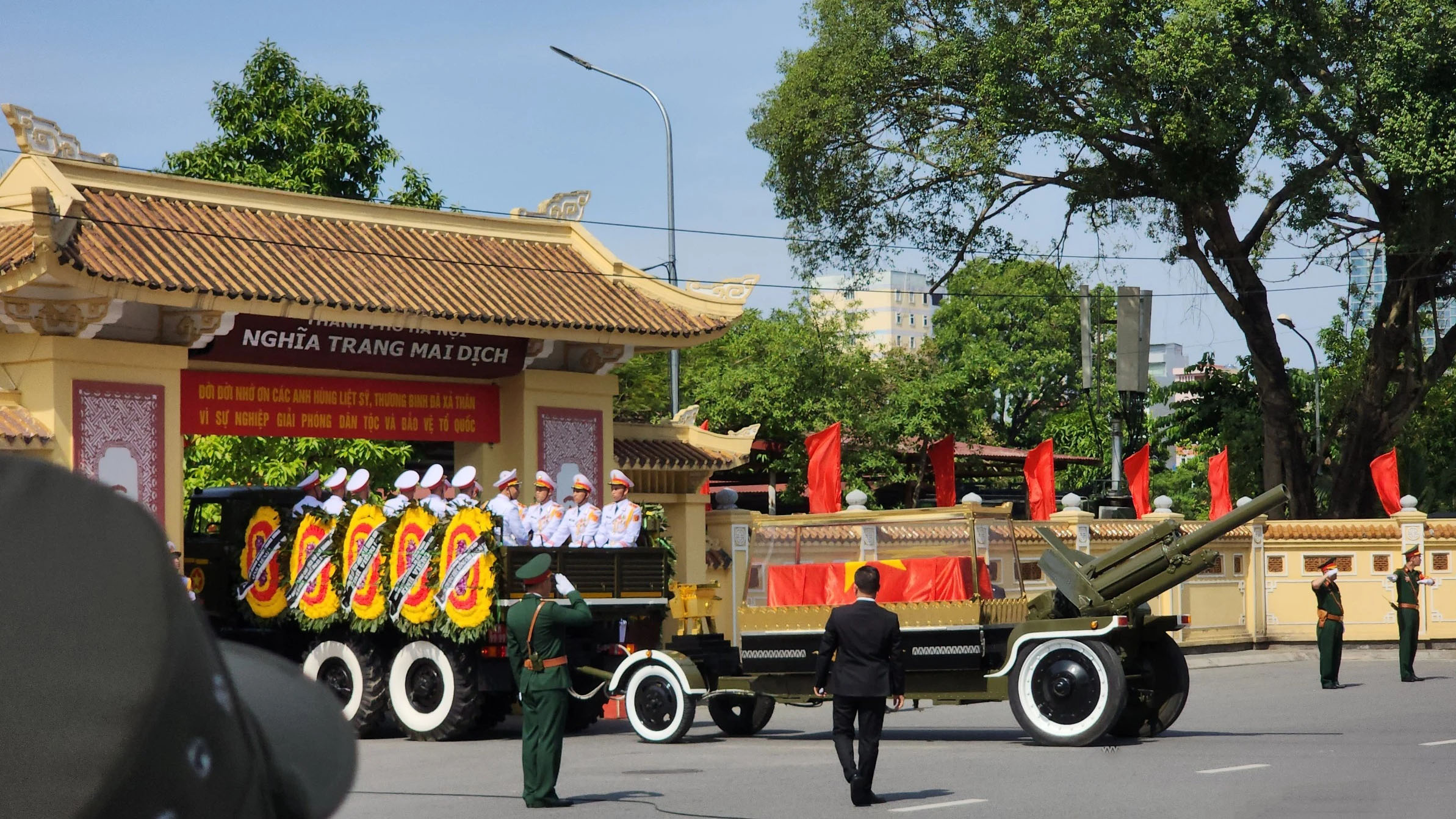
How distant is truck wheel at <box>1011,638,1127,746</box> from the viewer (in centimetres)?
1387

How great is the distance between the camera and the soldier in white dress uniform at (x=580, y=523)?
17.4 meters

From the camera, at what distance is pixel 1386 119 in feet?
81.0

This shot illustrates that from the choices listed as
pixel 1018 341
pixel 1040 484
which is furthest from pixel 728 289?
pixel 1018 341

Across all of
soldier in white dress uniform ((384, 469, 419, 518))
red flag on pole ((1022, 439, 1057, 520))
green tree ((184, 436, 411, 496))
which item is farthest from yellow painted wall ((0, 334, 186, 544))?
red flag on pole ((1022, 439, 1057, 520))

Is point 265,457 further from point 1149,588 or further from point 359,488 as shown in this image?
point 1149,588

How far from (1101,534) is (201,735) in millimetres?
26150

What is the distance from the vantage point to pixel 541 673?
451 inches

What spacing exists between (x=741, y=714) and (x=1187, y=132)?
1393 centimetres

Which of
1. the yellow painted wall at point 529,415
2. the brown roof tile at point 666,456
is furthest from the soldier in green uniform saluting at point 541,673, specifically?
the brown roof tile at point 666,456

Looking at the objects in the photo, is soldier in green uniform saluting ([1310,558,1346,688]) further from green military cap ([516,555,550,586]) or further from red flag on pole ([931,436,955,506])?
green military cap ([516,555,550,586])

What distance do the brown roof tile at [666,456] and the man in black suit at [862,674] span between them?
11.5 metres

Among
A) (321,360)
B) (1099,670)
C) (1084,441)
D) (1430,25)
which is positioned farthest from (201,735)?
(1084,441)

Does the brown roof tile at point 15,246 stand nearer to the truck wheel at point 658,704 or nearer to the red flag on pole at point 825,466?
the truck wheel at point 658,704

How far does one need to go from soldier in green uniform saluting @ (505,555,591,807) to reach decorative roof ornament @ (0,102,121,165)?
882cm
